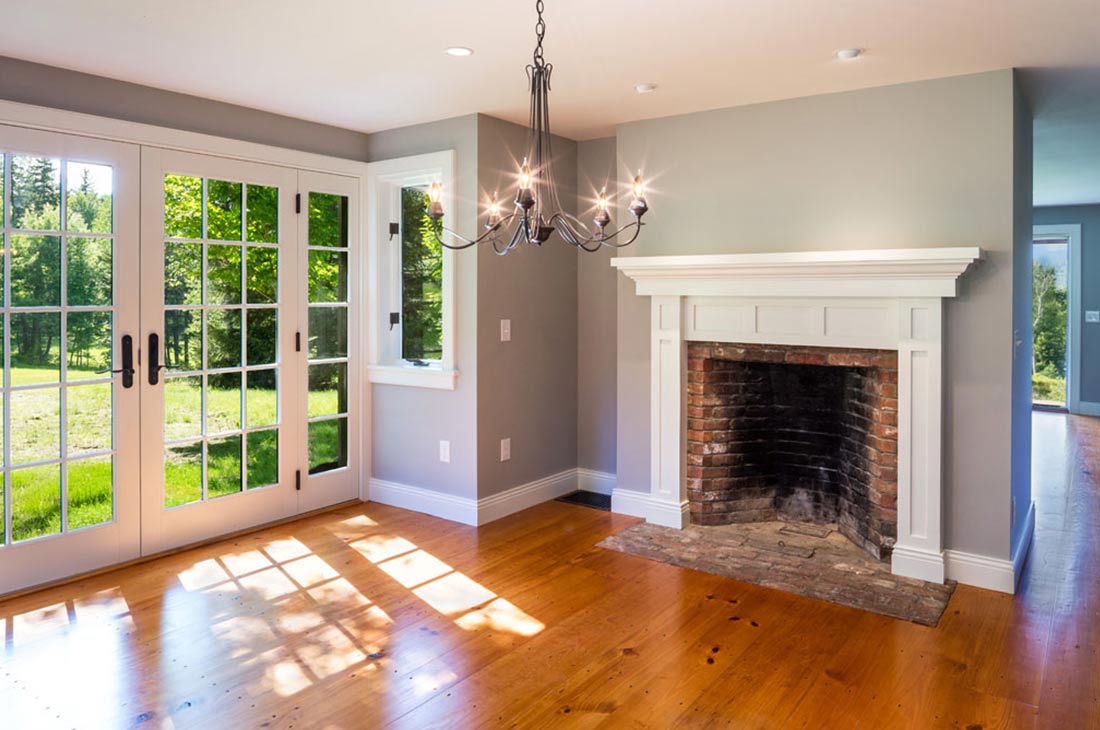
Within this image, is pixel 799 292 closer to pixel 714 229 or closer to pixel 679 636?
pixel 714 229

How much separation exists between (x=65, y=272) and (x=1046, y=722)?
169 inches

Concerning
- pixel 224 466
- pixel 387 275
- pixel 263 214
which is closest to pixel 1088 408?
pixel 387 275

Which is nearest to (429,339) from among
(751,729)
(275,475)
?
(275,475)

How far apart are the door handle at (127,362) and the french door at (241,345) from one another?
0.07 metres

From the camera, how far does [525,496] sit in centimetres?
496

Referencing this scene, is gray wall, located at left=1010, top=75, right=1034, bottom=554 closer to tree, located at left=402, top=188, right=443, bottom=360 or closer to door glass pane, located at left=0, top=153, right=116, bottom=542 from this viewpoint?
tree, located at left=402, top=188, right=443, bottom=360

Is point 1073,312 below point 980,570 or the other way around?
the other way around

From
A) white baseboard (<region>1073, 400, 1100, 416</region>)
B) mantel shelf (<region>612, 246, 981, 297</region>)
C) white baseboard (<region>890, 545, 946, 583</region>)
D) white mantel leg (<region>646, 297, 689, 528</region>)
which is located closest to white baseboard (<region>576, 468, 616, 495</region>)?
white mantel leg (<region>646, 297, 689, 528</region>)

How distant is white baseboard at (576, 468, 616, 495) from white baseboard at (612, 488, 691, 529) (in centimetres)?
37

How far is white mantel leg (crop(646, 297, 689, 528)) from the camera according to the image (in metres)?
4.46

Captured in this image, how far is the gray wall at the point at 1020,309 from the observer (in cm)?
360

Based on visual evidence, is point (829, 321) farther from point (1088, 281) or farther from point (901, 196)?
point (1088, 281)

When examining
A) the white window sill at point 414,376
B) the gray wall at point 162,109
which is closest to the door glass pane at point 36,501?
the gray wall at point 162,109

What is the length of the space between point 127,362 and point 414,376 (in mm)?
1567
